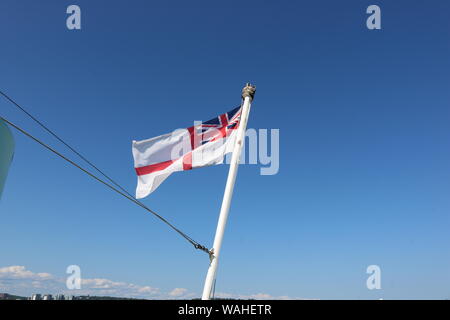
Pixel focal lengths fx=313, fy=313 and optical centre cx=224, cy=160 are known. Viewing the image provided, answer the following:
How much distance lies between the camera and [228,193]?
924 centimetres

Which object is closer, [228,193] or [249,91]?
[228,193]

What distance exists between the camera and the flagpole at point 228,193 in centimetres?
847

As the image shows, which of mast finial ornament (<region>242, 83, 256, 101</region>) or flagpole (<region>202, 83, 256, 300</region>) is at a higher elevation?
mast finial ornament (<region>242, 83, 256, 101</region>)

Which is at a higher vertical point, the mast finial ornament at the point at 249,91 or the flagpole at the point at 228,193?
the mast finial ornament at the point at 249,91

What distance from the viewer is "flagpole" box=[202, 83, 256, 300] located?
8.47 m

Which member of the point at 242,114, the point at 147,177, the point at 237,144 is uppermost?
the point at 242,114

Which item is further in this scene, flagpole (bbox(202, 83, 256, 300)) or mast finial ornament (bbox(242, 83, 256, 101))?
mast finial ornament (bbox(242, 83, 256, 101))

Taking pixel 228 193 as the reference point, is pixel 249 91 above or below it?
above
